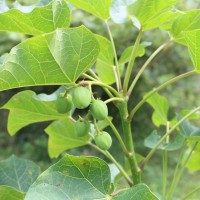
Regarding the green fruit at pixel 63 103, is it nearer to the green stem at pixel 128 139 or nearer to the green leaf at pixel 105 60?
the green stem at pixel 128 139

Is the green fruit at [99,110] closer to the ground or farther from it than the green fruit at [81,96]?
closer to the ground

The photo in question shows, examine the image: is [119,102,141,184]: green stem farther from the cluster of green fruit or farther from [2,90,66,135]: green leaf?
[2,90,66,135]: green leaf

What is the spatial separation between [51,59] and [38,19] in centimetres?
7

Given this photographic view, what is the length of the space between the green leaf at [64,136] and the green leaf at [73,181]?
312mm

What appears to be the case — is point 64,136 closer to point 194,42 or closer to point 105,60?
point 105,60

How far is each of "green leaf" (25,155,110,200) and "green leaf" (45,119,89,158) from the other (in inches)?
12.3

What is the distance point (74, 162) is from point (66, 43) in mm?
178

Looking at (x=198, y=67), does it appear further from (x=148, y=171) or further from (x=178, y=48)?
(x=178, y=48)

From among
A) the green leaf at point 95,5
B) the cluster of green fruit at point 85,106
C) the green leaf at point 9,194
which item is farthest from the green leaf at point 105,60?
the green leaf at point 9,194

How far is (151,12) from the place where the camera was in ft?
2.25

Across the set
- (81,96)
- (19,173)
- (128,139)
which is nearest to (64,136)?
(19,173)

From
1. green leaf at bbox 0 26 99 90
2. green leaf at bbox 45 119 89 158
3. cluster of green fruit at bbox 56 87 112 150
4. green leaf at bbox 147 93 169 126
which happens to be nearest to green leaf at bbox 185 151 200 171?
green leaf at bbox 147 93 169 126

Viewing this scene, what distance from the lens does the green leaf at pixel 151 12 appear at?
67cm

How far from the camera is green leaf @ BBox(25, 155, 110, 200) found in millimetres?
575
